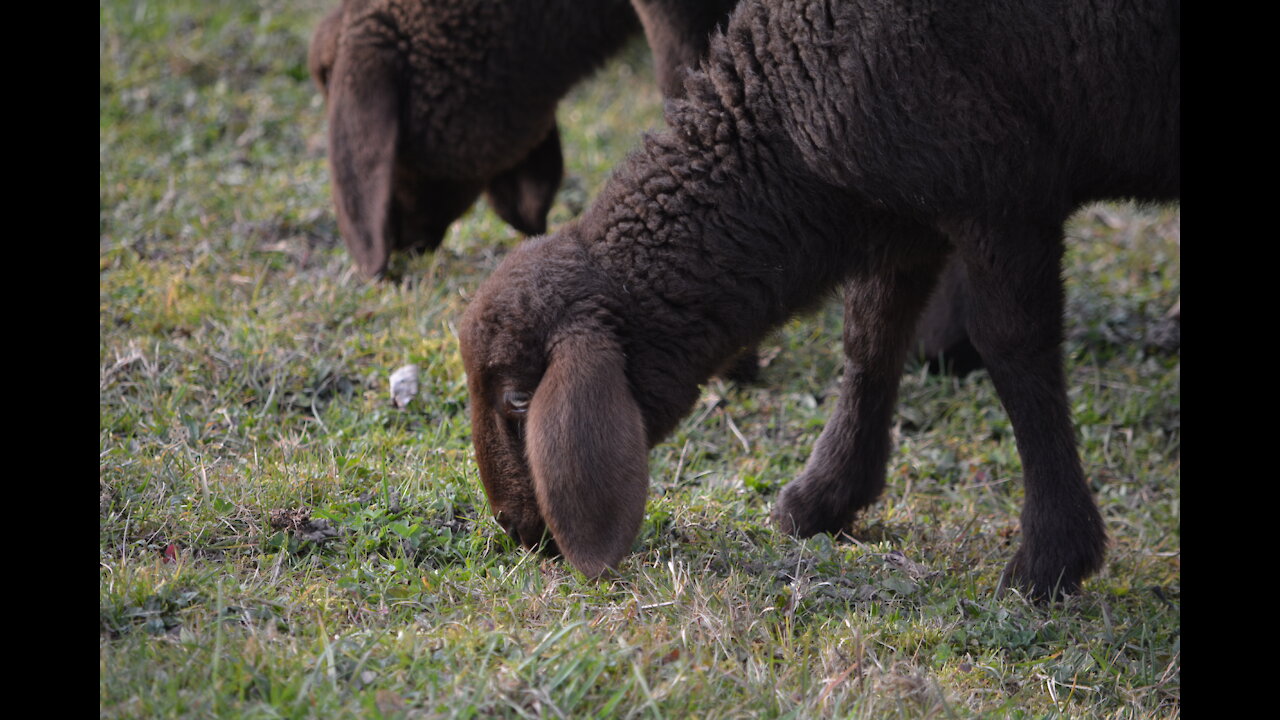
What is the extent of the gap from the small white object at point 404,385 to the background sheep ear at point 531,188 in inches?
66.0

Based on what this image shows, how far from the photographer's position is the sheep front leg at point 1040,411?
399 cm

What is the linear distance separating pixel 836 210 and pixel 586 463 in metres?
1.12

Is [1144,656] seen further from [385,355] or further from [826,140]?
[385,355]

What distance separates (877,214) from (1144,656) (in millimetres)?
1510

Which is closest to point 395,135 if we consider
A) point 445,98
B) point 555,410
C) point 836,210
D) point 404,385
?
point 445,98

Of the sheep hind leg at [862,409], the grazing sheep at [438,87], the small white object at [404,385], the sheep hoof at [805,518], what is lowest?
the sheep hoof at [805,518]

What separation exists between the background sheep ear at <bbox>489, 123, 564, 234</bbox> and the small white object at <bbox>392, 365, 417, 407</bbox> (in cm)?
168

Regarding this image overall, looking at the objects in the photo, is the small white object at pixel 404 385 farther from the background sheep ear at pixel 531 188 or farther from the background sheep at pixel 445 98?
the background sheep ear at pixel 531 188

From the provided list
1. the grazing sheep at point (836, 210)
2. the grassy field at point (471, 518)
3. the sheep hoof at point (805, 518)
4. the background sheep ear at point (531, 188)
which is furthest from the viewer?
the background sheep ear at point (531, 188)

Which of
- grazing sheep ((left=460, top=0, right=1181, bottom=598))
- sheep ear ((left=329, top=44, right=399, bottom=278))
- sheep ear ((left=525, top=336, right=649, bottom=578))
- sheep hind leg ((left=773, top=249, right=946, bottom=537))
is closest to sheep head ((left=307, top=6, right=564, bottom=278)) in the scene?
sheep ear ((left=329, top=44, right=399, bottom=278))

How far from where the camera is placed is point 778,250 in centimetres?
390

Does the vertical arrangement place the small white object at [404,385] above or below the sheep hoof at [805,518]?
above

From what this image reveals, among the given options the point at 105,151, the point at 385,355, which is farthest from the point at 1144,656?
the point at 105,151

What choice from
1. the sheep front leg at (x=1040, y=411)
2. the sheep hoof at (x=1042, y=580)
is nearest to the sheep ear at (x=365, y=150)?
the sheep front leg at (x=1040, y=411)
